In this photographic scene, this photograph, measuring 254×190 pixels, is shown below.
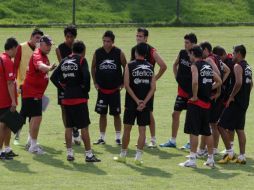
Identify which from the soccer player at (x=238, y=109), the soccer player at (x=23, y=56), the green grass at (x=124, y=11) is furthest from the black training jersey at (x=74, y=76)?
the green grass at (x=124, y=11)

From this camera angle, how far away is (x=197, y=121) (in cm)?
1187

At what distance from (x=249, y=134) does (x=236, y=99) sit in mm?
2606

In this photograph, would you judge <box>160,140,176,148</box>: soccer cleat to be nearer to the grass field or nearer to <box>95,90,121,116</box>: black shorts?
the grass field

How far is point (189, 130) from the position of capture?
11.9 metres

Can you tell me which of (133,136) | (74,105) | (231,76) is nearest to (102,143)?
(133,136)

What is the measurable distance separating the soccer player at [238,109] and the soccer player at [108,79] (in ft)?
7.78

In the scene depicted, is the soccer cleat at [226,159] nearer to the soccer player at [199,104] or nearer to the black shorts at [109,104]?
the soccer player at [199,104]

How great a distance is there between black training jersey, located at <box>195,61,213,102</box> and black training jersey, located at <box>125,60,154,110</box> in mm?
788

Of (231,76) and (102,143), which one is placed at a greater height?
(231,76)

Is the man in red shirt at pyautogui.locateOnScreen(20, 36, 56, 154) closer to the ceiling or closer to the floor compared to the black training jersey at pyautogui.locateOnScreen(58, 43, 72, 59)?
closer to the floor

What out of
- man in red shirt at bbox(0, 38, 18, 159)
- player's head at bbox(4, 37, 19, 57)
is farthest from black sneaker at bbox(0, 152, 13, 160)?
player's head at bbox(4, 37, 19, 57)

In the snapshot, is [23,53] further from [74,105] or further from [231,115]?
[231,115]

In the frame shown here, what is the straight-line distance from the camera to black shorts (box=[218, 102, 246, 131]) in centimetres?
1234

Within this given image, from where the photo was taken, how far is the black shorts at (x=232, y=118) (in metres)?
12.3
